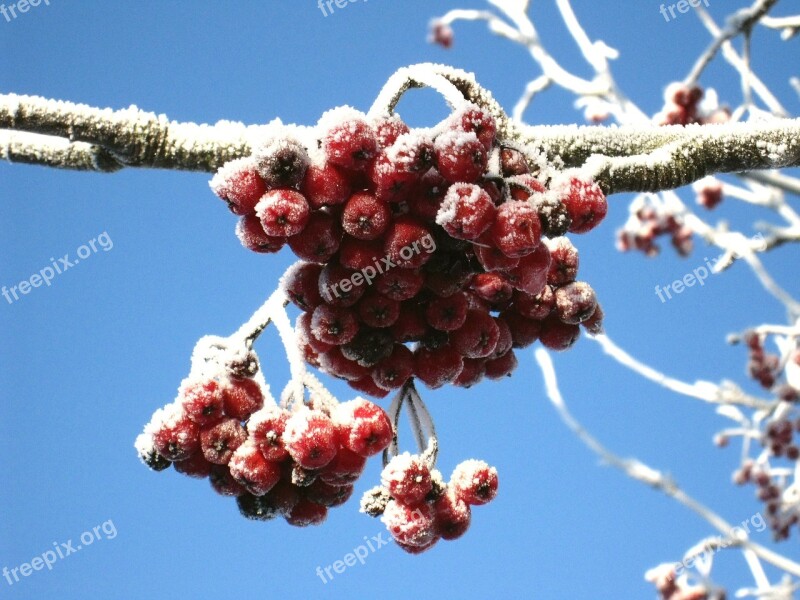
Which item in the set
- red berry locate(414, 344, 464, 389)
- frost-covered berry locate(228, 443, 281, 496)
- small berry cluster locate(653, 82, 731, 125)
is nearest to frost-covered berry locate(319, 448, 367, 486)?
frost-covered berry locate(228, 443, 281, 496)

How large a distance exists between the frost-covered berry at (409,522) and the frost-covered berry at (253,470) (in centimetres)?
25

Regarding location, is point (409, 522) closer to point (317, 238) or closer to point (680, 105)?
point (317, 238)

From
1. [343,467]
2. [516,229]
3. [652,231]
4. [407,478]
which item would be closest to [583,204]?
[516,229]

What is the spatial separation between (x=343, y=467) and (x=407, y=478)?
18cm

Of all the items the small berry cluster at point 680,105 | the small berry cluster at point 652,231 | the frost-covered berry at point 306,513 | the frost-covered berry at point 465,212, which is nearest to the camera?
the frost-covered berry at point 465,212

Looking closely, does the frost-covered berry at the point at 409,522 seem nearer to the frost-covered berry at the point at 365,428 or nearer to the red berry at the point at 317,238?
the frost-covered berry at the point at 365,428

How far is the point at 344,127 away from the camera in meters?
1.20

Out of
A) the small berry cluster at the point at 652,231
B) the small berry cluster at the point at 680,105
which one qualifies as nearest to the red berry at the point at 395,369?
the small berry cluster at the point at 680,105

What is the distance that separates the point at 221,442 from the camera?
1643 millimetres

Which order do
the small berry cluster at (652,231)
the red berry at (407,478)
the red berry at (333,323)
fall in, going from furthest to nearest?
the small berry cluster at (652,231), the red berry at (407,478), the red berry at (333,323)

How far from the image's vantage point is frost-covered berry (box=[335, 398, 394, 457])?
152 centimetres

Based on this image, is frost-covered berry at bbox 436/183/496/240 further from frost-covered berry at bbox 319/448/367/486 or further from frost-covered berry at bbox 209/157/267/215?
Answer: frost-covered berry at bbox 319/448/367/486

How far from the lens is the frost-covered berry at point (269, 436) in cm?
158

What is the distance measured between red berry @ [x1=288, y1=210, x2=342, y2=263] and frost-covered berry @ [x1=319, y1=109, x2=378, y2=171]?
0.10 m
